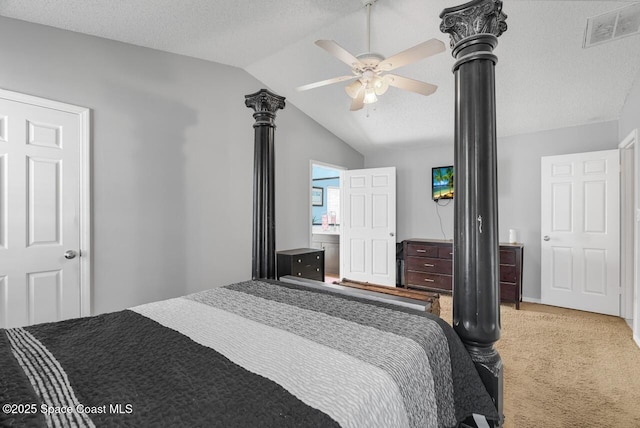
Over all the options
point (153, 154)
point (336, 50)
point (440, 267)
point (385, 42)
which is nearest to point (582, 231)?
point (440, 267)

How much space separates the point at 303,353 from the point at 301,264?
2.69m

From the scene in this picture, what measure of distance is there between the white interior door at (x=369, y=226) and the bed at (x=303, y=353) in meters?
3.31

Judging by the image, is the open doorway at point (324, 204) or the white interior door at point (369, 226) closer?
the white interior door at point (369, 226)

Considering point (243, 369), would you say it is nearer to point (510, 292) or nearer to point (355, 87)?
point (355, 87)

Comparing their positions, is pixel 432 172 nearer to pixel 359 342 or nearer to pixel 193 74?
pixel 193 74

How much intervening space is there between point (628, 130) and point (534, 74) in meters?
1.18

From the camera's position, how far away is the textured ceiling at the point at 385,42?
7.75 feet

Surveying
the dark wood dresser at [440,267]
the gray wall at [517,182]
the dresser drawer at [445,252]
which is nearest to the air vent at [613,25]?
the gray wall at [517,182]

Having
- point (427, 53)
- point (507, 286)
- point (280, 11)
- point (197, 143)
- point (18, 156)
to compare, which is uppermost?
point (280, 11)

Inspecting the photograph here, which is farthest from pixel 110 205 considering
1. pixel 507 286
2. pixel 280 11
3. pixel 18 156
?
pixel 507 286

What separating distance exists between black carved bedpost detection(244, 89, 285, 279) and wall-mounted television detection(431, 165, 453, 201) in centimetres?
328

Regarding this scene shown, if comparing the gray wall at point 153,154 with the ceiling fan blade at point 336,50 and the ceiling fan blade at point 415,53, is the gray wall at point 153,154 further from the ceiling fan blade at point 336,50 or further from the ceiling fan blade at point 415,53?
the ceiling fan blade at point 415,53

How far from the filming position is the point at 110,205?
2.69 m

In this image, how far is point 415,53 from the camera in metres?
2.02
